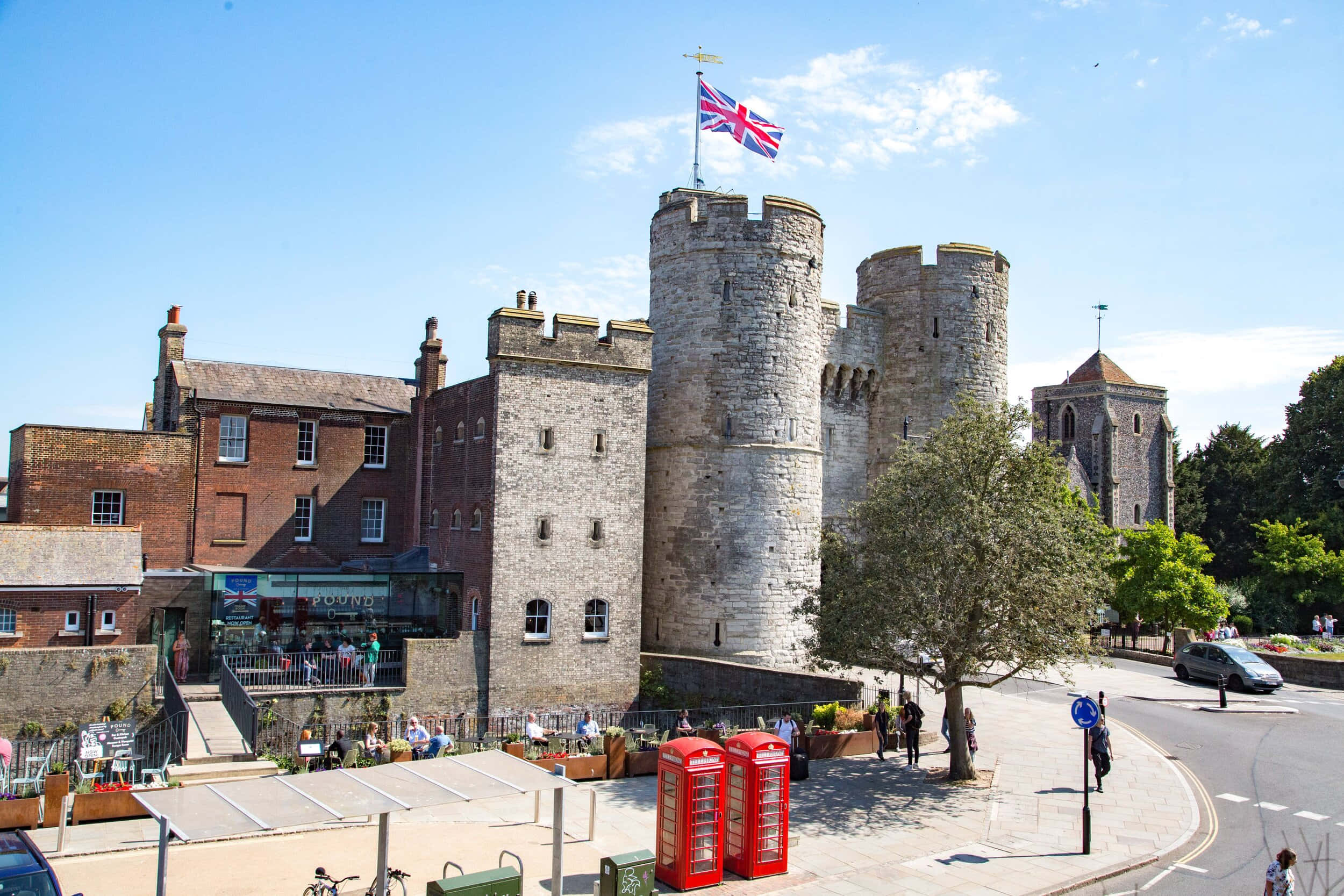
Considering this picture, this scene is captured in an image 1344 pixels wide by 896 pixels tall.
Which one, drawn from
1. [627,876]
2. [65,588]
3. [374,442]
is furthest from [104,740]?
[374,442]

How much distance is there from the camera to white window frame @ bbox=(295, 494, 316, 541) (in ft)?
108

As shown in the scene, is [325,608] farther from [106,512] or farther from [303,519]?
[106,512]

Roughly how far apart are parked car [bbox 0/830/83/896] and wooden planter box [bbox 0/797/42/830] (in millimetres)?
5847

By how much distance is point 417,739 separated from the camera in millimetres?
19906

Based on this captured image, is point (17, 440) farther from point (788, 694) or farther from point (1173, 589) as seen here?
point (1173, 589)

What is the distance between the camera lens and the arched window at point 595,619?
27266 mm

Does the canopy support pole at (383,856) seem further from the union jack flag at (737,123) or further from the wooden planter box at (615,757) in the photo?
the union jack flag at (737,123)

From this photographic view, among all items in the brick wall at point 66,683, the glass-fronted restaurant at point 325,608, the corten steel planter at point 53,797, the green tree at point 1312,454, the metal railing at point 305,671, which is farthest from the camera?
the green tree at point 1312,454

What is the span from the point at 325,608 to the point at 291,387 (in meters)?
9.92

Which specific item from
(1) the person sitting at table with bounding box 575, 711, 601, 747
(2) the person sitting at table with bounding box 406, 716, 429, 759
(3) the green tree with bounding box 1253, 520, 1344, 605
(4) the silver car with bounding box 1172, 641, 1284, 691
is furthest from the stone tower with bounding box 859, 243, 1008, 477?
(2) the person sitting at table with bounding box 406, 716, 429, 759

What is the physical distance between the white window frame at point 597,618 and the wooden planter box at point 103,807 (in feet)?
42.9

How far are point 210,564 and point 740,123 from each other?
21459 millimetres

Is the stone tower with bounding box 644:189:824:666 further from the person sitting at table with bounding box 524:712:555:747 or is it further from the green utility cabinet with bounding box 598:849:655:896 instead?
the green utility cabinet with bounding box 598:849:655:896

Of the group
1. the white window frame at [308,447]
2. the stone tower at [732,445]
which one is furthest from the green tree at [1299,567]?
the white window frame at [308,447]
